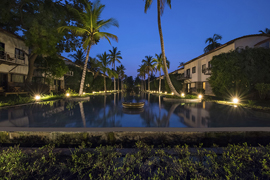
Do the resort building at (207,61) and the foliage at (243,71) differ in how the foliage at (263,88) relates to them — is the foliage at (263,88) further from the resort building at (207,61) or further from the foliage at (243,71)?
the resort building at (207,61)

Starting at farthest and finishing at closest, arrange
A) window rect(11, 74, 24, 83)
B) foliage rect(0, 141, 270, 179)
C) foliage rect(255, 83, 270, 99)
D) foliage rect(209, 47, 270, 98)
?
window rect(11, 74, 24, 83) → foliage rect(209, 47, 270, 98) → foliage rect(255, 83, 270, 99) → foliage rect(0, 141, 270, 179)

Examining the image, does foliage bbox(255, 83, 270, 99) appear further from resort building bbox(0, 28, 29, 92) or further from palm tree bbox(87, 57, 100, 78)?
palm tree bbox(87, 57, 100, 78)

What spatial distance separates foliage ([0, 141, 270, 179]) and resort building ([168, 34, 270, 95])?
16729 millimetres

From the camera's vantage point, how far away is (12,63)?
1694 cm

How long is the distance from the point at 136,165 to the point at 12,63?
20542mm

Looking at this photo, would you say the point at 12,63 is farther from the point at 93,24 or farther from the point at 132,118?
the point at 132,118

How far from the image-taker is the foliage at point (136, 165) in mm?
2953

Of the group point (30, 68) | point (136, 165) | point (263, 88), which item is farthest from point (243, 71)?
point (30, 68)

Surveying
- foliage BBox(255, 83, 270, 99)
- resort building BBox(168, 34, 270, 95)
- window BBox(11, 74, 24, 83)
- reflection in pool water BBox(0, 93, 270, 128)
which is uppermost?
resort building BBox(168, 34, 270, 95)

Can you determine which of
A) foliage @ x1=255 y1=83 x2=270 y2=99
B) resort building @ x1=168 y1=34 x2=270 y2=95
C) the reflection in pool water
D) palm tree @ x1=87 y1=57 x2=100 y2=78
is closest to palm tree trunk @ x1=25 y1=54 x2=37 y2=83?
the reflection in pool water

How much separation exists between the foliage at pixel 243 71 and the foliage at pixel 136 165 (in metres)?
13.2

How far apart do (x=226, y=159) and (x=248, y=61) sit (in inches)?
594

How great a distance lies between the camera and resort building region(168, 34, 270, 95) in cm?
1938

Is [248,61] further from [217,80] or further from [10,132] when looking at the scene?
[10,132]
